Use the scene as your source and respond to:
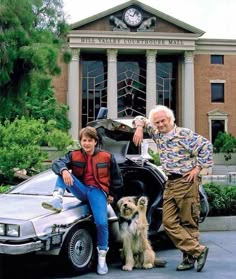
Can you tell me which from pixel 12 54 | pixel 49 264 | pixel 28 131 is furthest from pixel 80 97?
pixel 49 264

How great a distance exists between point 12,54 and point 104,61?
90.9ft

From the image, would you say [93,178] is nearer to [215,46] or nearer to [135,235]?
[135,235]

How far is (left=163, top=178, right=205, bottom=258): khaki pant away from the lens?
552cm

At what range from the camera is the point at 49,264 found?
6.10 metres

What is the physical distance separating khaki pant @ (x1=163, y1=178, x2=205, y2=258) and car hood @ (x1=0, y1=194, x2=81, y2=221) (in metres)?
1.10

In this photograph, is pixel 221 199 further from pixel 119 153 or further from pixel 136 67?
pixel 136 67

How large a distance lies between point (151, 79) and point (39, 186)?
40.5m

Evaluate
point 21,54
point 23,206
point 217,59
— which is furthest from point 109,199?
point 217,59

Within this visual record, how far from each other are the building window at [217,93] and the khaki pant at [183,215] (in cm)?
4435

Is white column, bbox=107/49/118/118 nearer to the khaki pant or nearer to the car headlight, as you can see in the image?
the khaki pant

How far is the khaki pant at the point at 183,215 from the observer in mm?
5520

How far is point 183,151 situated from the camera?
5574mm

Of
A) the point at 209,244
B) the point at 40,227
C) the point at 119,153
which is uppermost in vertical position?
the point at 119,153

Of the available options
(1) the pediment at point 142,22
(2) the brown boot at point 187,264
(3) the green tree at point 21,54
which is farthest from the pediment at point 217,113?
(2) the brown boot at point 187,264
